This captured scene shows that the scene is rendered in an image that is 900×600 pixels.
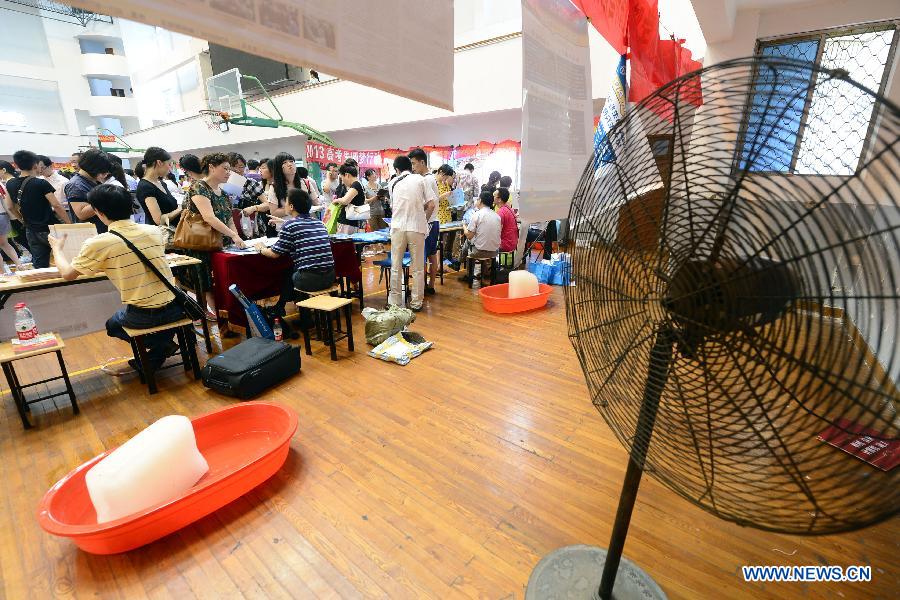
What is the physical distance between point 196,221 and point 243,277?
61cm

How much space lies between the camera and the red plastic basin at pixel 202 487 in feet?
5.06

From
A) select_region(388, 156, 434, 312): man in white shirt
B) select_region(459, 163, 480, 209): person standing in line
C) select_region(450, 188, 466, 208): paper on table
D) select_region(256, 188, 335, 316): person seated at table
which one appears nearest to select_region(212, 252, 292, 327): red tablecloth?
select_region(256, 188, 335, 316): person seated at table

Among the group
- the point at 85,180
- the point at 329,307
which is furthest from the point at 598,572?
the point at 85,180

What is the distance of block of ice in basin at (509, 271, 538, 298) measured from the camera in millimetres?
4500

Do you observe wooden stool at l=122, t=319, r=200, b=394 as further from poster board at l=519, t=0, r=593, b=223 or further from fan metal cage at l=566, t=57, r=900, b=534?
fan metal cage at l=566, t=57, r=900, b=534

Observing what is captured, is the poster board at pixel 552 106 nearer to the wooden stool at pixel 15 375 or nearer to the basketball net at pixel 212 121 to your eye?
the wooden stool at pixel 15 375

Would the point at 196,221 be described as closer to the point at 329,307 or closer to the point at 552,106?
the point at 329,307

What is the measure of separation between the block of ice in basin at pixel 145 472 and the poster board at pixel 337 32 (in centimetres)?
165

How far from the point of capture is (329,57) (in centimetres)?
91

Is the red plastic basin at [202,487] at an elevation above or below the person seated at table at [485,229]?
below

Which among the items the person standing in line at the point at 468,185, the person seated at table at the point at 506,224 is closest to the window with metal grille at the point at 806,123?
the person seated at table at the point at 506,224

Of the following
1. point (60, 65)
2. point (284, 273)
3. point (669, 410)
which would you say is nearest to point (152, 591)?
point (669, 410)

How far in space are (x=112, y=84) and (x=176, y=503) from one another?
25.2m

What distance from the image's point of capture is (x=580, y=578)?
1478 millimetres
